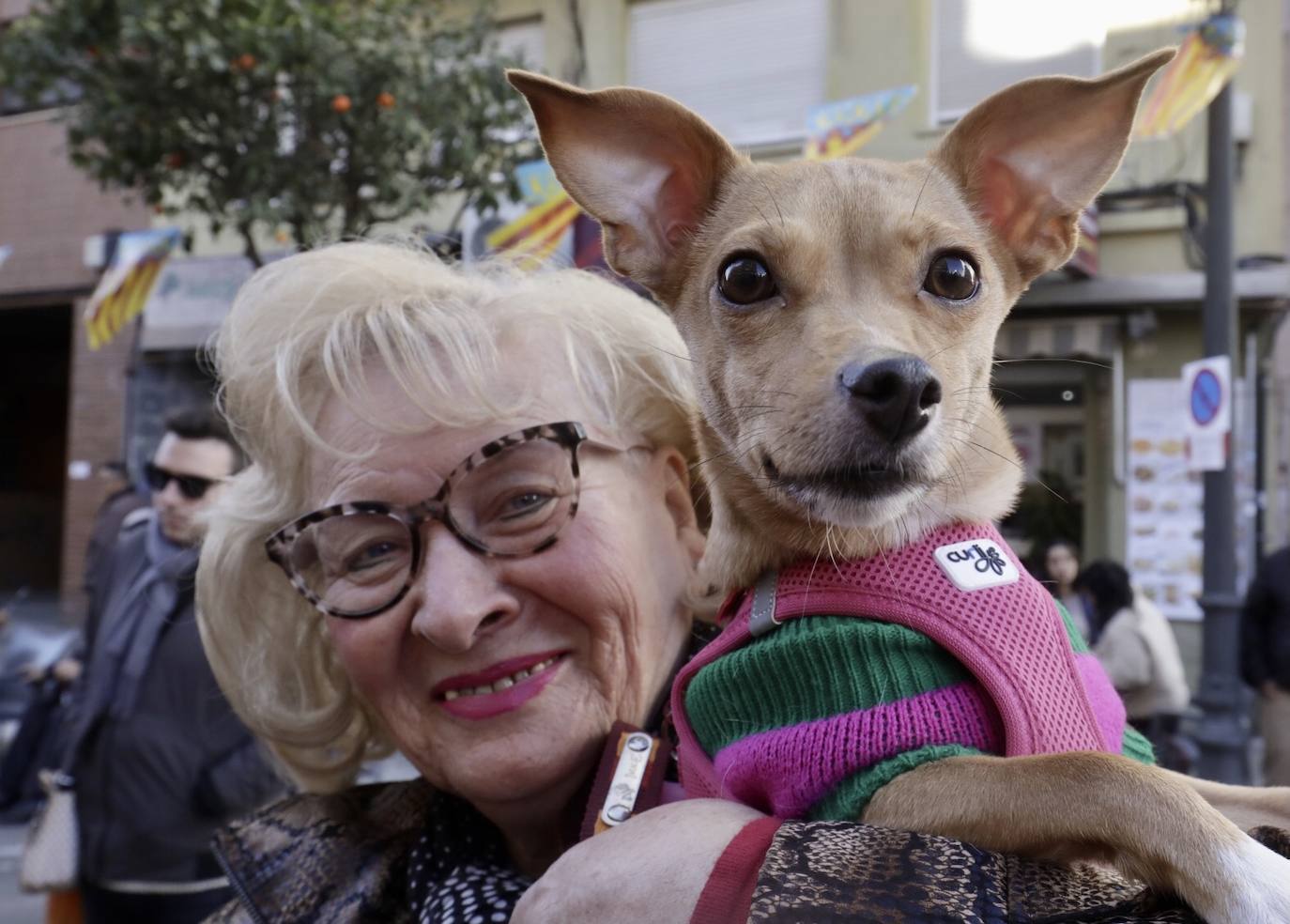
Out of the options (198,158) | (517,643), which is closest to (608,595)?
(517,643)

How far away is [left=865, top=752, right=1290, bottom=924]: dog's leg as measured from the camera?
3.20 feet

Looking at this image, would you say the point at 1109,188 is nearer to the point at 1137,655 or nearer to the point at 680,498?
the point at 1137,655

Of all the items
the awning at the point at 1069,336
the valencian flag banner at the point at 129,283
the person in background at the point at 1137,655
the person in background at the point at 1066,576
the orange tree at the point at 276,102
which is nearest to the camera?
the person in background at the point at 1137,655

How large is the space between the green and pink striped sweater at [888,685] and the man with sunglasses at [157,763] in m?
2.25

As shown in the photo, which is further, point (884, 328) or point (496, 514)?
point (496, 514)

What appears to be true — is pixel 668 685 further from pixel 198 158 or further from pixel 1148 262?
pixel 1148 262

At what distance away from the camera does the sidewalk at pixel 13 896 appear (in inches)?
209

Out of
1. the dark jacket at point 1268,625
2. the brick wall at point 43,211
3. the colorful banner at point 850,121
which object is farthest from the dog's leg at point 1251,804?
the brick wall at point 43,211

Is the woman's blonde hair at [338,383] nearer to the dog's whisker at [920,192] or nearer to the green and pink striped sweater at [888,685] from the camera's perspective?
the dog's whisker at [920,192]

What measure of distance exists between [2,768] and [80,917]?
3059 millimetres

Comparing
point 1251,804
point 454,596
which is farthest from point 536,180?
point 1251,804

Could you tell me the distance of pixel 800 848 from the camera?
0.96 meters

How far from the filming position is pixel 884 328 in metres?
1.34

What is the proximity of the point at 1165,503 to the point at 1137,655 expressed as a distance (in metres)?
3.58
